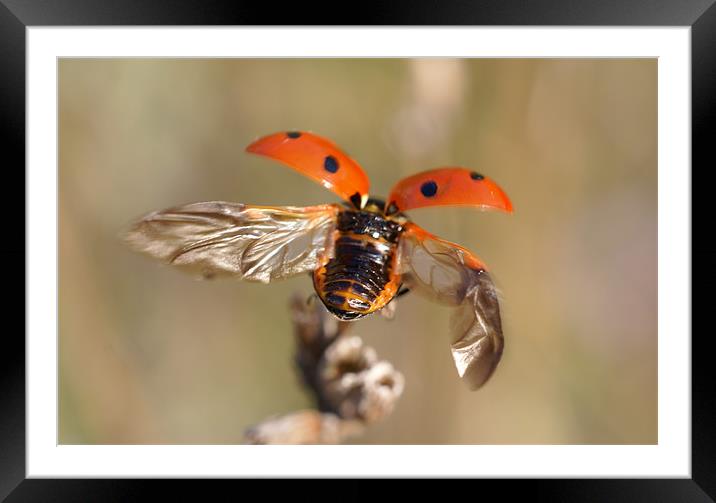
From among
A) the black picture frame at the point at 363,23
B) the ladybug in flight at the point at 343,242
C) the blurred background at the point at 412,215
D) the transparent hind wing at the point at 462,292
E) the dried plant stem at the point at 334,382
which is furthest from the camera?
the blurred background at the point at 412,215

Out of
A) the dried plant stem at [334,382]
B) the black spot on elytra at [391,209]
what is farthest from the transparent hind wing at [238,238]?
the dried plant stem at [334,382]

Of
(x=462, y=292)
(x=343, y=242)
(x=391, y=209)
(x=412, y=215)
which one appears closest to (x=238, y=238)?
(x=343, y=242)

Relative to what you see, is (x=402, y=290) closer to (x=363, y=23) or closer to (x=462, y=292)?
(x=462, y=292)

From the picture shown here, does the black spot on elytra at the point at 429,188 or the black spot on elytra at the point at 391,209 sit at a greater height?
the black spot on elytra at the point at 429,188

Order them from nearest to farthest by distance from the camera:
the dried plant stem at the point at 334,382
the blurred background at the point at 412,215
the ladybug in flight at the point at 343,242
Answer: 1. the ladybug in flight at the point at 343,242
2. the dried plant stem at the point at 334,382
3. the blurred background at the point at 412,215

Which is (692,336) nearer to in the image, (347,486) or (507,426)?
(347,486)

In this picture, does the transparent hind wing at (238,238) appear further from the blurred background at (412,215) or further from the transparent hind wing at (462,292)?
the blurred background at (412,215)

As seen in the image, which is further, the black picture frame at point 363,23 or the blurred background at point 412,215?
the blurred background at point 412,215
